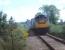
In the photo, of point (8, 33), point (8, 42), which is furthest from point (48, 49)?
point (8, 42)

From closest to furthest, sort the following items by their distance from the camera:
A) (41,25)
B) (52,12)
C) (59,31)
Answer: (59,31) → (41,25) → (52,12)

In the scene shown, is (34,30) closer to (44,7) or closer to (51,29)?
(51,29)

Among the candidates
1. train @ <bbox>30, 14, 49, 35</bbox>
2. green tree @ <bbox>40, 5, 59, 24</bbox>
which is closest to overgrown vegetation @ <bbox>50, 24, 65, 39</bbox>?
train @ <bbox>30, 14, 49, 35</bbox>

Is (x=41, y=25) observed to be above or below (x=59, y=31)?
above

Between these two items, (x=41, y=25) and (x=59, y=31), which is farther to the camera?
(x=41, y=25)

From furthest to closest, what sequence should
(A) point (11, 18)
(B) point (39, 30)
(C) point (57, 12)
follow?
(C) point (57, 12)
(B) point (39, 30)
(A) point (11, 18)

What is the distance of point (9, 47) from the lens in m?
9.30

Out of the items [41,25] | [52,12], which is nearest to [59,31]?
[41,25]

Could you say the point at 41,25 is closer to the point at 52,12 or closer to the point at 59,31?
the point at 59,31

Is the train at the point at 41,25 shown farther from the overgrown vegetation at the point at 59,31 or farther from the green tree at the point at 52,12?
the green tree at the point at 52,12

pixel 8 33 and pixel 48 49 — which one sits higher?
pixel 8 33

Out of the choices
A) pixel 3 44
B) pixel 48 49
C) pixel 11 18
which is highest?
pixel 11 18

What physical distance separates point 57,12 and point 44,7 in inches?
216

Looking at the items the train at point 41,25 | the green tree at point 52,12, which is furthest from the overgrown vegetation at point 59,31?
the green tree at point 52,12
